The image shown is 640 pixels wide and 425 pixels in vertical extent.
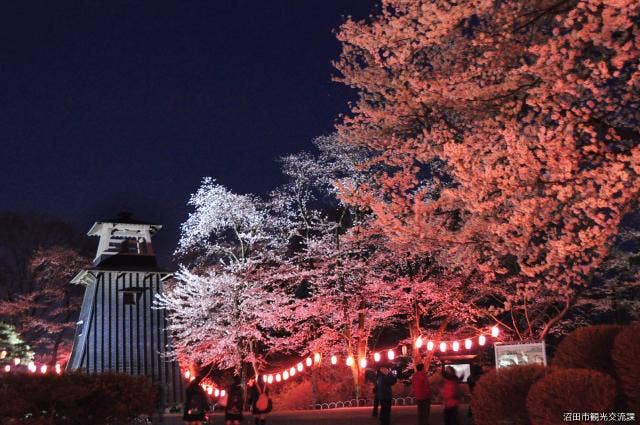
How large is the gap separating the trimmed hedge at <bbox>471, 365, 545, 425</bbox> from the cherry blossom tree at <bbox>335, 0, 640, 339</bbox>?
2120 millimetres

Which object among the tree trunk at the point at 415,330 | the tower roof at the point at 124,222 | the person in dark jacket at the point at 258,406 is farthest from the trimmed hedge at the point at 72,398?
the tower roof at the point at 124,222

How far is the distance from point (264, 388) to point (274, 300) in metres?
11.6

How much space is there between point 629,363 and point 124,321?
2306 centimetres

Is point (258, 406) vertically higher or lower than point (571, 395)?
lower

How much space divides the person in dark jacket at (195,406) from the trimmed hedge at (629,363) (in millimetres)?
9588

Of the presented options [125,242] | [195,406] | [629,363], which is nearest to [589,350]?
Answer: [629,363]

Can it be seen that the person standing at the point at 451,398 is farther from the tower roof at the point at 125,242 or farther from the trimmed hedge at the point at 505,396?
the tower roof at the point at 125,242

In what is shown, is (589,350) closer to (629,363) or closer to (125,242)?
(629,363)

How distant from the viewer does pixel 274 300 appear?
91.5ft

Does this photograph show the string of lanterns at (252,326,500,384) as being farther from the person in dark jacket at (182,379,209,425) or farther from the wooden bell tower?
the person in dark jacket at (182,379,209,425)

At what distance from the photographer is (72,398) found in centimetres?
1295

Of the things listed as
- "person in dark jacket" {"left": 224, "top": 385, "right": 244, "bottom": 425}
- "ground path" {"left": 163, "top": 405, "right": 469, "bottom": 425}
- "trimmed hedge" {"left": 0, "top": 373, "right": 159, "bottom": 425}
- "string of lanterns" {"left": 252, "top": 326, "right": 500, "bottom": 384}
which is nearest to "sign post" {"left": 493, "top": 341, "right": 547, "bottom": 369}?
"ground path" {"left": 163, "top": 405, "right": 469, "bottom": 425}

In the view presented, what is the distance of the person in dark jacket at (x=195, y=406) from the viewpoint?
14.8 meters

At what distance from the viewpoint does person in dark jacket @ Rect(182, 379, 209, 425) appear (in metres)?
14.8
